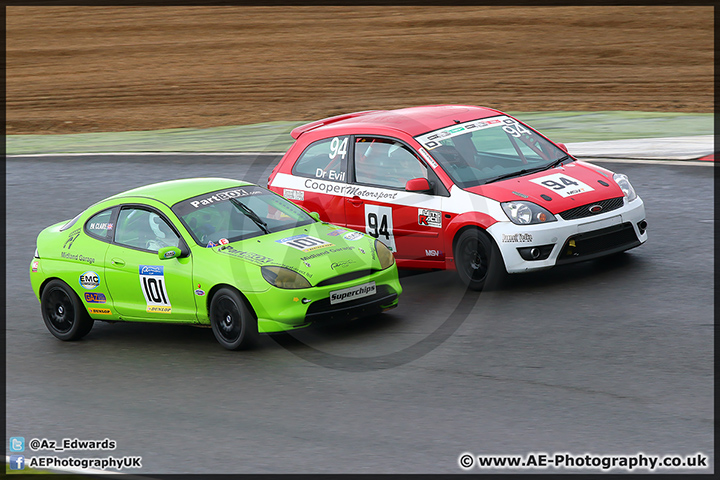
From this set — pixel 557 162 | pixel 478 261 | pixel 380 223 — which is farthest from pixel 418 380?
pixel 557 162

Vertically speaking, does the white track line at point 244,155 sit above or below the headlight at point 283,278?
above

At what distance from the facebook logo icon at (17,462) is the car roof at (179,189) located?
10.5ft

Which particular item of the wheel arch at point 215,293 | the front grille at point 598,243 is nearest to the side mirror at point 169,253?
the wheel arch at point 215,293

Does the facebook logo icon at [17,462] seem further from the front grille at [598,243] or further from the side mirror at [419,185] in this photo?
the front grille at [598,243]

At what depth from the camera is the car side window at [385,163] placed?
34.7 feet

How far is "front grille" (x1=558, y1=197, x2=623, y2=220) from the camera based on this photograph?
32.3 feet

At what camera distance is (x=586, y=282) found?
10.2 meters

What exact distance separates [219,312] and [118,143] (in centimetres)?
1390

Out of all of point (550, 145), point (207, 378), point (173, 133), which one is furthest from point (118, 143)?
point (207, 378)

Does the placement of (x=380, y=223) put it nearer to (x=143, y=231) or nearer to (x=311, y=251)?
(x=311, y=251)

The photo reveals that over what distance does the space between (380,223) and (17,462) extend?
494 cm

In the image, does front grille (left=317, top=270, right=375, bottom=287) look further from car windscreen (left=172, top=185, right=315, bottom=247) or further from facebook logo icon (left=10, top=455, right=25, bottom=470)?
facebook logo icon (left=10, top=455, right=25, bottom=470)

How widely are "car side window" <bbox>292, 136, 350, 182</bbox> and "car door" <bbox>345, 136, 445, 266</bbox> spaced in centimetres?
15

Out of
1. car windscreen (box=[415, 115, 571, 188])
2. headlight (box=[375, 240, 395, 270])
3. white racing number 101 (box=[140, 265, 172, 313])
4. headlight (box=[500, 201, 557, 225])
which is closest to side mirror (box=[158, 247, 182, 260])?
white racing number 101 (box=[140, 265, 172, 313])
